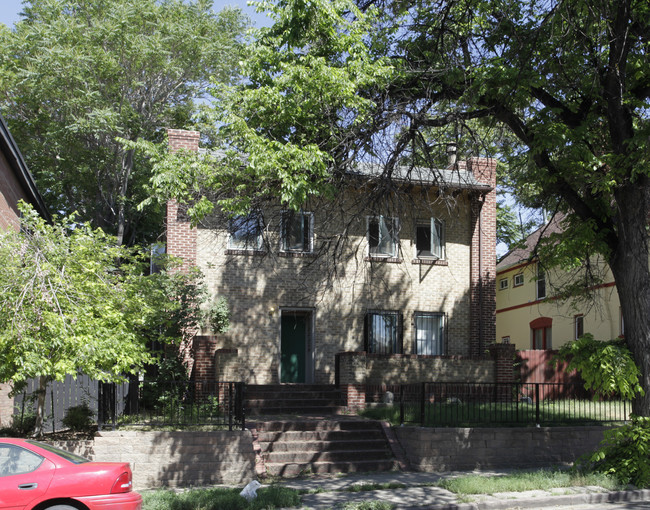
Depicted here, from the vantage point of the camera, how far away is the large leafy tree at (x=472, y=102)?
1177 centimetres

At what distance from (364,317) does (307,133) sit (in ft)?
27.9

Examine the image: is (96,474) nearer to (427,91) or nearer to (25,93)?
(427,91)

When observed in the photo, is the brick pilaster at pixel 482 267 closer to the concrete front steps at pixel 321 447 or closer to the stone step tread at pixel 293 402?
the stone step tread at pixel 293 402

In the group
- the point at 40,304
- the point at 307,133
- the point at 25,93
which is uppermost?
the point at 25,93

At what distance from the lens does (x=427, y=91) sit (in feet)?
42.3

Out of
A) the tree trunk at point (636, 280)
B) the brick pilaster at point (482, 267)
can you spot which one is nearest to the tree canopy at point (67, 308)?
the tree trunk at point (636, 280)

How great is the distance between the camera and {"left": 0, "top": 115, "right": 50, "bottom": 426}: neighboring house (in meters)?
15.8

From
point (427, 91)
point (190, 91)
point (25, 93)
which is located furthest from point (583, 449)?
point (25, 93)

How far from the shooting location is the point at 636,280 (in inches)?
477

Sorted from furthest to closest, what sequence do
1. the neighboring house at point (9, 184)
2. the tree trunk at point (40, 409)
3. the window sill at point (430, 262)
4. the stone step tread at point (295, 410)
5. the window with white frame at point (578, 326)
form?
the window with white frame at point (578, 326), the window sill at point (430, 262), the stone step tread at point (295, 410), the neighboring house at point (9, 184), the tree trunk at point (40, 409)

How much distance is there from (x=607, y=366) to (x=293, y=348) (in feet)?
33.0

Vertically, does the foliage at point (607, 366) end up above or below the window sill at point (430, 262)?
below

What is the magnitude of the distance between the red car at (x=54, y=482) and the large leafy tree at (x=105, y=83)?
19810 mm

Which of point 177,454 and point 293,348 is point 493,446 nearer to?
point 177,454
